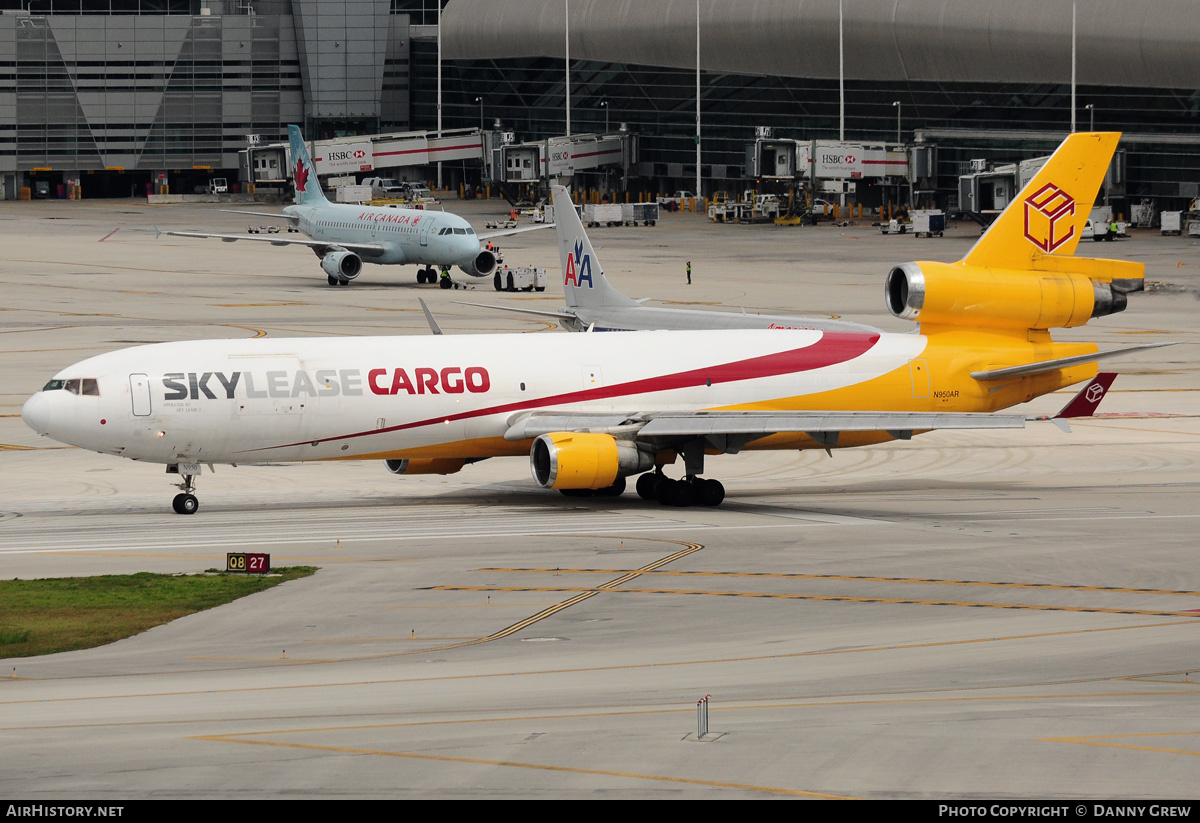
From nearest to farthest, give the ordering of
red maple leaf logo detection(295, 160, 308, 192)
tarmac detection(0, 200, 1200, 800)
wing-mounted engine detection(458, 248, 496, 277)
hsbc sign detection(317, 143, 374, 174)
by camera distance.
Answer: tarmac detection(0, 200, 1200, 800)
wing-mounted engine detection(458, 248, 496, 277)
red maple leaf logo detection(295, 160, 308, 192)
hsbc sign detection(317, 143, 374, 174)

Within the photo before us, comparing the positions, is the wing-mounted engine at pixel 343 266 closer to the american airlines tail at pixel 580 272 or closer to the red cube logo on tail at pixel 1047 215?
the american airlines tail at pixel 580 272

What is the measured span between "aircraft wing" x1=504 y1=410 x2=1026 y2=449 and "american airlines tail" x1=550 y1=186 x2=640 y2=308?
19.6 metres

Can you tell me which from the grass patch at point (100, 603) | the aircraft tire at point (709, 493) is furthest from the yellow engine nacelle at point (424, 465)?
the grass patch at point (100, 603)

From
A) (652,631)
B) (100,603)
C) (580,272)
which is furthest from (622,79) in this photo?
(652,631)

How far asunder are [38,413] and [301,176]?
79.6m

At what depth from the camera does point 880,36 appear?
147500 mm

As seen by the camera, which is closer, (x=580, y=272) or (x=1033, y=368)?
(x=1033, y=368)

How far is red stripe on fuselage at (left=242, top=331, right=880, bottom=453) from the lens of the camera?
41.1m

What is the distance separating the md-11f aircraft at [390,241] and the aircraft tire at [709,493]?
6244 cm

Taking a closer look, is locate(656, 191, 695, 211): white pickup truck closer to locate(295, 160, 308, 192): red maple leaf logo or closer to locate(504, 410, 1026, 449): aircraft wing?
locate(295, 160, 308, 192): red maple leaf logo

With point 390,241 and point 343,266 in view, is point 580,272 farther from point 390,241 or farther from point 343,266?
point 390,241

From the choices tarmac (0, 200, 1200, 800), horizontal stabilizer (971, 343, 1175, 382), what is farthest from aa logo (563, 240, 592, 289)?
horizontal stabilizer (971, 343, 1175, 382)

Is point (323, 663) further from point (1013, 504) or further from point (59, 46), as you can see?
point (59, 46)

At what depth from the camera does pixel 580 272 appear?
202 feet
